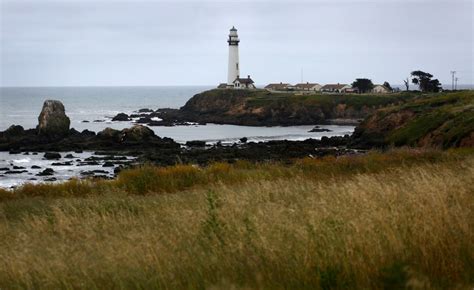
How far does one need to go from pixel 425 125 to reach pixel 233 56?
300 ft

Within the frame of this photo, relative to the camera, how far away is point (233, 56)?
136750 millimetres

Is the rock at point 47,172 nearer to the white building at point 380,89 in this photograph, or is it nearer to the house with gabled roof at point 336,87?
the white building at point 380,89

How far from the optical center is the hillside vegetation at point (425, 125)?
40125 millimetres

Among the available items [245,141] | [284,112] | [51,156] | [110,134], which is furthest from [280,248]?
[284,112]

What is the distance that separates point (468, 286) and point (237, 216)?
12.2 feet

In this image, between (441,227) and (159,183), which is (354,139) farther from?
(441,227)

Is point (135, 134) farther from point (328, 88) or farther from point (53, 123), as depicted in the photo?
point (328, 88)

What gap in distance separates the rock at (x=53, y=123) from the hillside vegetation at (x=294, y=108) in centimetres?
3544

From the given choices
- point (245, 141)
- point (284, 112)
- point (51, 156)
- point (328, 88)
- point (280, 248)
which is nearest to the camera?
point (280, 248)

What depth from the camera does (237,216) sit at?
8.09 m

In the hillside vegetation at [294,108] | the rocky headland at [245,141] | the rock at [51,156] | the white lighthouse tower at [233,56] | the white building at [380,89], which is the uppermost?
the white lighthouse tower at [233,56]

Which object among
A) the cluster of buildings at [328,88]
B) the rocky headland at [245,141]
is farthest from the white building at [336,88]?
the rocky headland at [245,141]

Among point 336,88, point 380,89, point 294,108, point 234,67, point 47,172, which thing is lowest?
point 47,172

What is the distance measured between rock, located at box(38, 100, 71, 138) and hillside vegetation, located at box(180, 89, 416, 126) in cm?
3544
